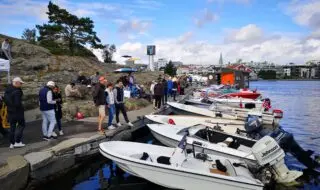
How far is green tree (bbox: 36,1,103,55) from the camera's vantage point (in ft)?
119

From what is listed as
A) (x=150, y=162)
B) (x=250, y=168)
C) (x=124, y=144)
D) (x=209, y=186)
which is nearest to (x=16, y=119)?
(x=124, y=144)

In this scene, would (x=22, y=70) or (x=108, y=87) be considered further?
(x=22, y=70)

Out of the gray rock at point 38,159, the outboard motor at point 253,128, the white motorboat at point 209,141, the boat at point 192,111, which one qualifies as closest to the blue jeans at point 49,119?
the gray rock at point 38,159

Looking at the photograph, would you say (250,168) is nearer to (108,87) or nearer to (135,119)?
(108,87)

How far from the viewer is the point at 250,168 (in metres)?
7.95

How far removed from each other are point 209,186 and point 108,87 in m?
6.02

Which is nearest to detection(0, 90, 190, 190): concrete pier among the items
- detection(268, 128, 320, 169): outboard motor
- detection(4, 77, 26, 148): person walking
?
detection(4, 77, 26, 148): person walking

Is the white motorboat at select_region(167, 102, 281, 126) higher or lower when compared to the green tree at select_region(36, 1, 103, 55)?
lower

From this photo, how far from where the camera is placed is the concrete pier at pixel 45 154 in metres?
6.96

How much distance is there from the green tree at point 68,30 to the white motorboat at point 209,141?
27457mm

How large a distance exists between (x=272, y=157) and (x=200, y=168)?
69.2 inches

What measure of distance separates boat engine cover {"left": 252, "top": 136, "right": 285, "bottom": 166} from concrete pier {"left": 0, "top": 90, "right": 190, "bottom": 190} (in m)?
4.95

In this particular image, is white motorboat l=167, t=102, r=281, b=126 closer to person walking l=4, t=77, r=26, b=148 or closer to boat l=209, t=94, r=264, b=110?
boat l=209, t=94, r=264, b=110

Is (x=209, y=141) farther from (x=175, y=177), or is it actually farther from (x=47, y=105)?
(x=47, y=105)
